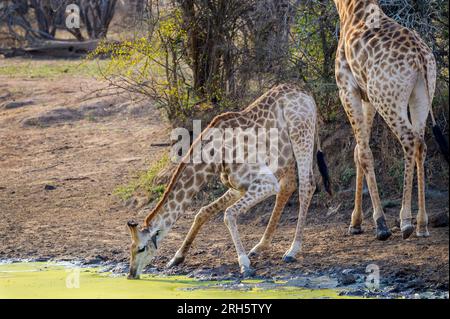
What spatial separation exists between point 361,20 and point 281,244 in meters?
2.15

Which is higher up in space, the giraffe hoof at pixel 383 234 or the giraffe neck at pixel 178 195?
the giraffe neck at pixel 178 195

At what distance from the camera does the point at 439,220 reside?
8695mm

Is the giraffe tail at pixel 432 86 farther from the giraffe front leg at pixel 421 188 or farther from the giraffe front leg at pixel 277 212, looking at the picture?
the giraffe front leg at pixel 277 212

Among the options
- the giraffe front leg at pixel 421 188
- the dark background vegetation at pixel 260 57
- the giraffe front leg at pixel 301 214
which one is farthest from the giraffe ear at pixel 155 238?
the dark background vegetation at pixel 260 57

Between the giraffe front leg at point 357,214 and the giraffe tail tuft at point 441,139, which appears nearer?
the giraffe tail tuft at point 441,139

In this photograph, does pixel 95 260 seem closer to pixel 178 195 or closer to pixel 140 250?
pixel 140 250

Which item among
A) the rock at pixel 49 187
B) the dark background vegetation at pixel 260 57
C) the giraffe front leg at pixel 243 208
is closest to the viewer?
the giraffe front leg at pixel 243 208

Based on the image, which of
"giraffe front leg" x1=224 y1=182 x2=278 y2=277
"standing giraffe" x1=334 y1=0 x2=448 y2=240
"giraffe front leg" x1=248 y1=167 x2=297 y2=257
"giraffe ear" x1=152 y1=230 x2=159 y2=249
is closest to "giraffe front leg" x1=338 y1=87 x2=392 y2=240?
"standing giraffe" x1=334 y1=0 x2=448 y2=240

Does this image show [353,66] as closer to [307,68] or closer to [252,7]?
[307,68]

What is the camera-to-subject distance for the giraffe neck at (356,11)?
8.96 meters

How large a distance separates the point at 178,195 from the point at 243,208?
0.57 m

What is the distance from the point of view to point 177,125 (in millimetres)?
11219

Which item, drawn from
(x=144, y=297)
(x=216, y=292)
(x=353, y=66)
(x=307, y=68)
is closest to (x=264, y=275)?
(x=216, y=292)

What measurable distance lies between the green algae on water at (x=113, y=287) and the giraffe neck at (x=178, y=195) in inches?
17.9
